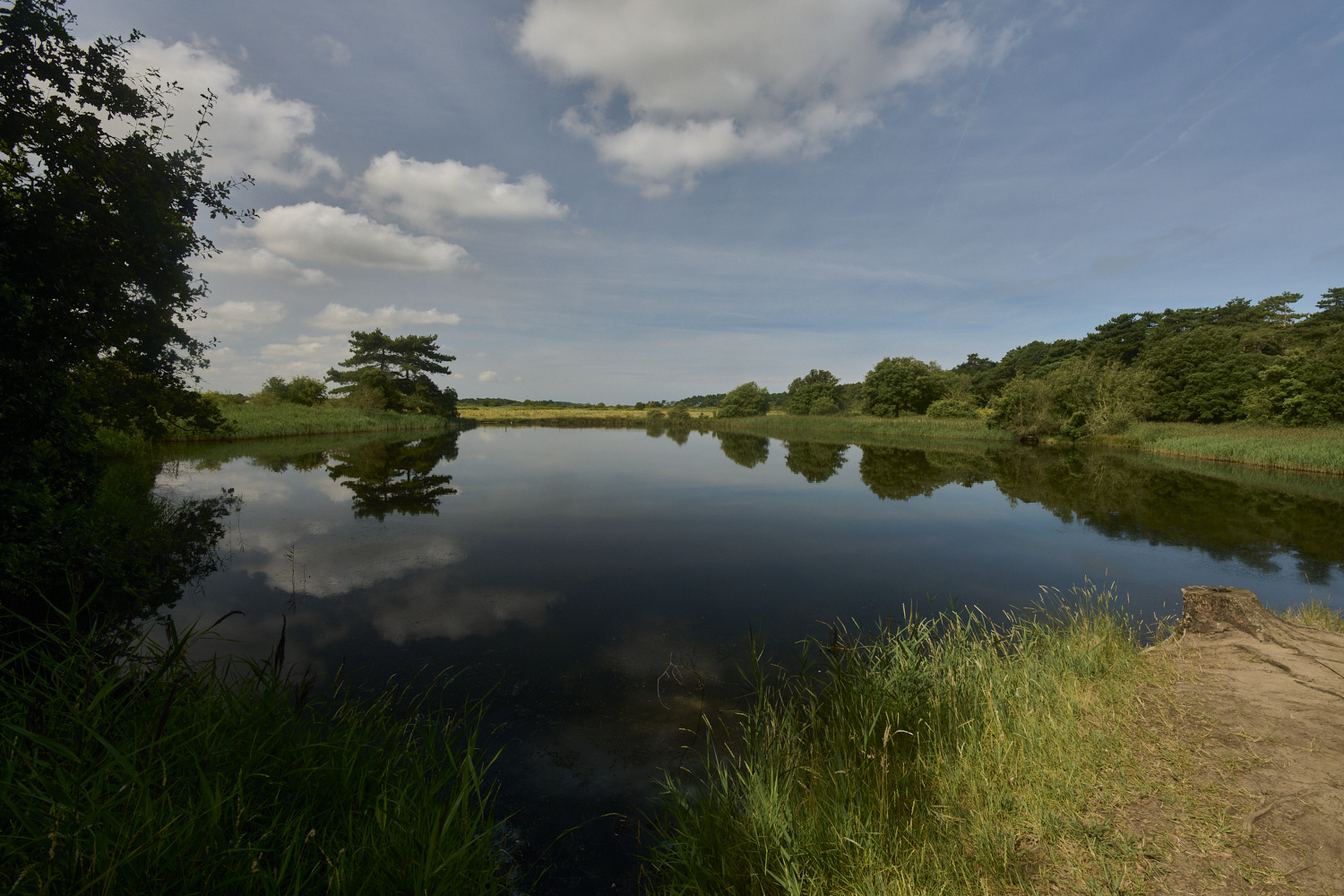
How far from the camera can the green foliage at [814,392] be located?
6388cm

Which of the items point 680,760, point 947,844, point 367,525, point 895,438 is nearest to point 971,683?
point 947,844

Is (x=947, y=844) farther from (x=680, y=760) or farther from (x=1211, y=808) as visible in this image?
(x=680, y=760)

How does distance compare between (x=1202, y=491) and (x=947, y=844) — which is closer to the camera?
(x=947, y=844)

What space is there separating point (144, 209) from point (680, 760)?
303 inches

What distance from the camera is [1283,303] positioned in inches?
1880

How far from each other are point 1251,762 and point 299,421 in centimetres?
3843

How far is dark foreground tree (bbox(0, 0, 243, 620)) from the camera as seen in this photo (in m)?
4.32

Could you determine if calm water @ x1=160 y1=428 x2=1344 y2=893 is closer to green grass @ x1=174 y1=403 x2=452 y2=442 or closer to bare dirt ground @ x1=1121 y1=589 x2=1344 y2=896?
bare dirt ground @ x1=1121 y1=589 x2=1344 y2=896

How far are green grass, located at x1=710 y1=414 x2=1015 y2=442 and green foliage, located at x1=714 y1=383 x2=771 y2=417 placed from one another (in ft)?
30.9

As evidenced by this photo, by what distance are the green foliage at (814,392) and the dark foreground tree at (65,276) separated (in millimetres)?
61584

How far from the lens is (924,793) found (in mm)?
2941

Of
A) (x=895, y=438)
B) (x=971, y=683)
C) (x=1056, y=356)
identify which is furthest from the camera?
(x=1056, y=356)

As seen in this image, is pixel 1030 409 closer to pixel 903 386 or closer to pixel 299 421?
pixel 903 386

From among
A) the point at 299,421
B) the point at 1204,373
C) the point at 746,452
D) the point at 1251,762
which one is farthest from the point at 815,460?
the point at 1204,373
